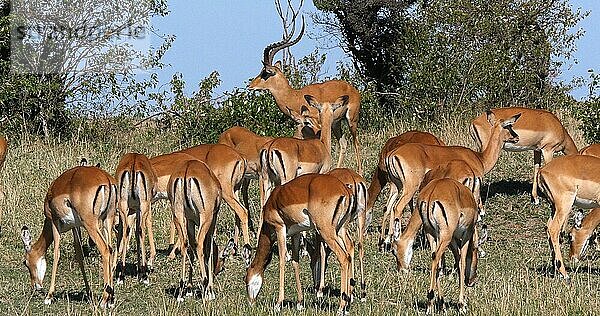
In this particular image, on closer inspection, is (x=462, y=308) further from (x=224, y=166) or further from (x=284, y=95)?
(x=284, y=95)

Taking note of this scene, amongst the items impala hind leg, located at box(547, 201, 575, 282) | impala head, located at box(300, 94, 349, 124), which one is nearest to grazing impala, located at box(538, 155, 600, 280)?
impala hind leg, located at box(547, 201, 575, 282)

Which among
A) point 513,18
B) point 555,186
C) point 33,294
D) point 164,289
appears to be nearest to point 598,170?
point 555,186

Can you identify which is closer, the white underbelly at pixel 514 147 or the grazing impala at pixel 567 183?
the grazing impala at pixel 567 183

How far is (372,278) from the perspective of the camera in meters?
8.16

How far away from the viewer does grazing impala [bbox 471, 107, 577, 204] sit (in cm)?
1184

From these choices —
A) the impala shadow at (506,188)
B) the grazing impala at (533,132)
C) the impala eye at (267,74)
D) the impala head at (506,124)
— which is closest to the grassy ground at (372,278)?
the impala shadow at (506,188)

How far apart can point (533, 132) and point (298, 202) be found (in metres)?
5.91

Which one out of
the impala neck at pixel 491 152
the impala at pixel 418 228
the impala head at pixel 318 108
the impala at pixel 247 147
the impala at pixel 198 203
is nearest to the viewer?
the impala at pixel 198 203

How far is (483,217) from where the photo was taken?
1095 cm

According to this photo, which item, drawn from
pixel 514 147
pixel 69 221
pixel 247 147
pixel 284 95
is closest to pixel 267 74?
pixel 284 95

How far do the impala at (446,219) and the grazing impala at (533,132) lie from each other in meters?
5.07

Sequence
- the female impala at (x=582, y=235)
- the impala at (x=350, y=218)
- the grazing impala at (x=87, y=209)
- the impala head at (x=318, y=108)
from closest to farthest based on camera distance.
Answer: the grazing impala at (x=87, y=209) → the impala at (x=350, y=218) → the female impala at (x=582, y=235) → the impala head at (x=318, y=108)

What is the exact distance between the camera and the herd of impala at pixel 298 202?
22.2 ft

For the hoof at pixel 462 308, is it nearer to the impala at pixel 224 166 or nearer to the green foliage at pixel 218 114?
the impala at pixel 224 166
